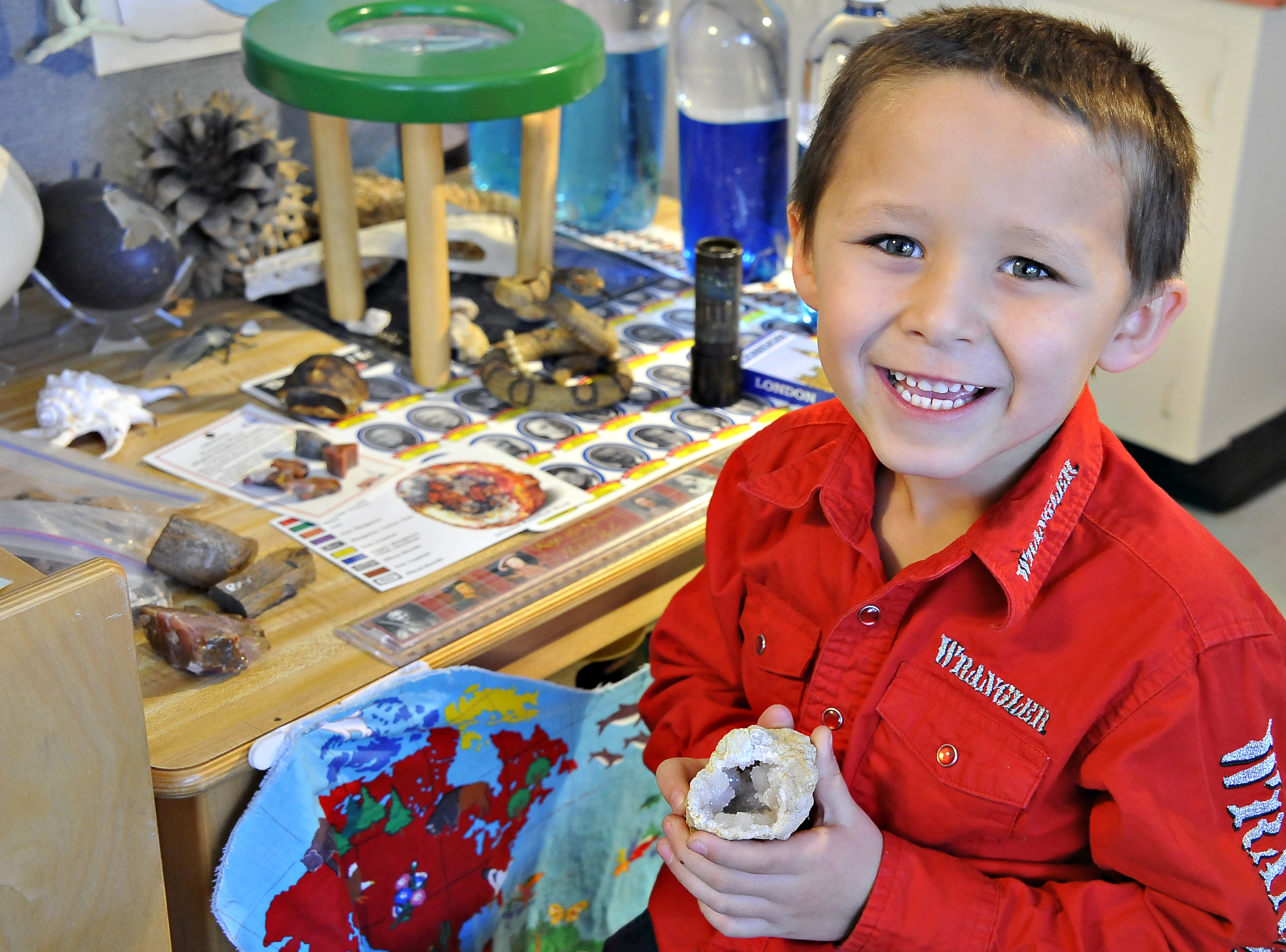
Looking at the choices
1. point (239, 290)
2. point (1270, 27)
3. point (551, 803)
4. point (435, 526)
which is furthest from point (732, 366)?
point (1270, 27)

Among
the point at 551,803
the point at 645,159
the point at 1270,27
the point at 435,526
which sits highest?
the point at 1270,27

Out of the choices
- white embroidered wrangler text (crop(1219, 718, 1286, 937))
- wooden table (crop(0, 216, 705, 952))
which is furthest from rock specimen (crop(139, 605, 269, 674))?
white embroidered wrangler text (crop(1219, 718, 1286, 937))

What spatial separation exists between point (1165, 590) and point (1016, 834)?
7.0 inches

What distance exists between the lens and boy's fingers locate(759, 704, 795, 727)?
2.53 ft

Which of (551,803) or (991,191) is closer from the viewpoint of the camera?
(991,191)

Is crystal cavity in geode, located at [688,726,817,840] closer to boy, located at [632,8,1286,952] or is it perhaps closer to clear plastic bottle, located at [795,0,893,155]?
boy, located at [632,8,1286,952]

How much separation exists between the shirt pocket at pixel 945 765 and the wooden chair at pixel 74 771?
0.46 metres

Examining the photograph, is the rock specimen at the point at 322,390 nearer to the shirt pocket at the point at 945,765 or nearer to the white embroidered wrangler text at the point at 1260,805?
the shirt pocket at the point at 945,765

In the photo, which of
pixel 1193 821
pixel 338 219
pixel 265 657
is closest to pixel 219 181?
pixel 338 219

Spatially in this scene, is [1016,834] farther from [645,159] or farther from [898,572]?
[645,159]

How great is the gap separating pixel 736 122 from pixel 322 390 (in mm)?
606

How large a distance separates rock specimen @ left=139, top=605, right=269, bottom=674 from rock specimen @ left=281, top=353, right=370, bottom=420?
0.38 meters

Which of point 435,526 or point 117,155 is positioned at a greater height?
point 117,155

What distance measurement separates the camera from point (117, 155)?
5.15ft
